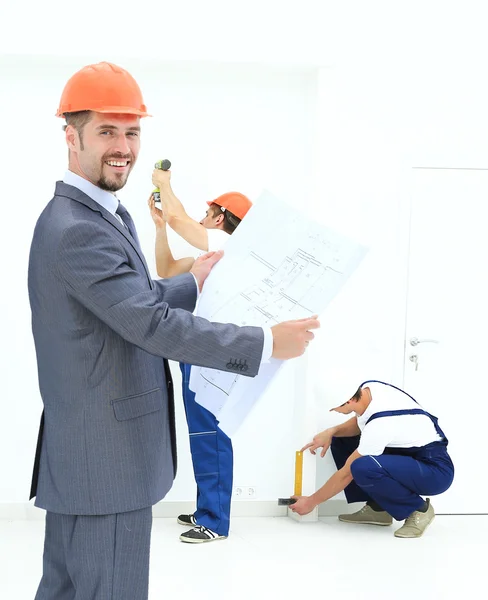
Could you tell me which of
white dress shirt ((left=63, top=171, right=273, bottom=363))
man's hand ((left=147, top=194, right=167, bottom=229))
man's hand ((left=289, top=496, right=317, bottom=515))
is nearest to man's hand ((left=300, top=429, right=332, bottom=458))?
man's hand ((left=289, top=496, right=317, bottom=515))

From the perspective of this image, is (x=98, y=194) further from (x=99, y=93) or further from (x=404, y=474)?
(x=404, y=474)

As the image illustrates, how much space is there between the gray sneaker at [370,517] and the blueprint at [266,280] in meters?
2.52

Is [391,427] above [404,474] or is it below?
above

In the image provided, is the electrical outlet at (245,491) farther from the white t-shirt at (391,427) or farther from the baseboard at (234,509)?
the white t-shirt at (391,427)

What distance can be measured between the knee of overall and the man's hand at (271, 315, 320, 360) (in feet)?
Result: 7.88

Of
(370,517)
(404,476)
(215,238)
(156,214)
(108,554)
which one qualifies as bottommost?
(370,517)

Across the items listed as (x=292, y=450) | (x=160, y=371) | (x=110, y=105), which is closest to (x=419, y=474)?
(x=292, y=450)

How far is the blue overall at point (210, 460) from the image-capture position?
3.84 meters

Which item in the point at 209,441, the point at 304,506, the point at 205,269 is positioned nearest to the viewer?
the point at 205,269

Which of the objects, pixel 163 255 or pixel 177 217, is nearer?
pixel 177 217

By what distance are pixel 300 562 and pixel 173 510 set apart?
90cm

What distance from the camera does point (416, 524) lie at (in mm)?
4156

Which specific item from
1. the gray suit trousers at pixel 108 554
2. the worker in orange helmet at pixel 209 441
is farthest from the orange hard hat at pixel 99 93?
the worker in orange helmet at pixel 209 441

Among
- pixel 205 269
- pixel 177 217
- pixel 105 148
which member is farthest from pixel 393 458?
pixel 105 148
